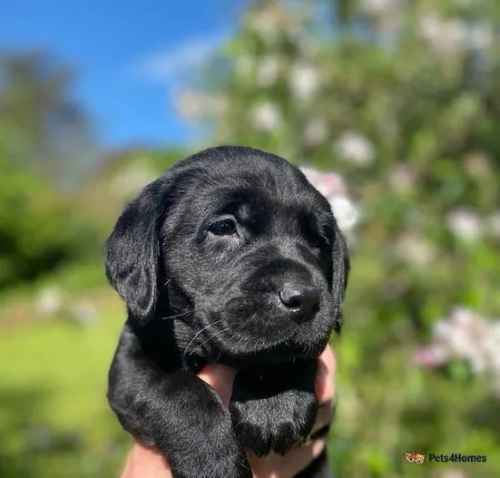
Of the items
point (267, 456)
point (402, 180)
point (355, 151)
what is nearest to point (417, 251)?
point (402, 180)

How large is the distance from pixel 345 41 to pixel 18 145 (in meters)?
16.8

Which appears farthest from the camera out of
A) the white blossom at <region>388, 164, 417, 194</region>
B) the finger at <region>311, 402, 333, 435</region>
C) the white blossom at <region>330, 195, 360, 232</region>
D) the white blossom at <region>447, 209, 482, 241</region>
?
the white blossom at <region>388, 164, 417, 194</region>

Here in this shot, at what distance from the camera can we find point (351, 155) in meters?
4.76

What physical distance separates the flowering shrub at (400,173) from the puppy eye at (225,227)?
113cm

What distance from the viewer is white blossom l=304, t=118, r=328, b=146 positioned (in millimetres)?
5145

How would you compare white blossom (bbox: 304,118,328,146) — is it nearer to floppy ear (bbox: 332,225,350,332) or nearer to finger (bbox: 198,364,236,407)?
floppy ear (bbox: 332,225,350,332)

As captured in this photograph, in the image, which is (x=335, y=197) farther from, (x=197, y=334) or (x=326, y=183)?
(x=197, y=334)

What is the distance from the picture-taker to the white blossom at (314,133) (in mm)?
5145

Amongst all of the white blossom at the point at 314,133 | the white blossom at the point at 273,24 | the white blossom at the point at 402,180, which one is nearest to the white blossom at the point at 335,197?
the white blossom at the point at 402,180

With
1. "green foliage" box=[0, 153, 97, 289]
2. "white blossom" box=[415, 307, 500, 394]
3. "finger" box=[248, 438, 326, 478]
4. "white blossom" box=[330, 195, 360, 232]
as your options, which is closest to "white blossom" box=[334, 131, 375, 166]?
"white blossom" box=[415, 307, 500, 394]

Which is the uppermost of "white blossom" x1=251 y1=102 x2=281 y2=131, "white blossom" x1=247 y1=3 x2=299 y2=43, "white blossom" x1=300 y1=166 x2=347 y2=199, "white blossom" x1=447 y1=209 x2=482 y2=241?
"white blossom" x1=247 y1=3 x2=299 y2=43

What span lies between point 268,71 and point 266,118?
59 centimetres

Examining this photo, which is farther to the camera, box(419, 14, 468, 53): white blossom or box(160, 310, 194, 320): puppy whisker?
box(419, 14, 468, 53): white blossom

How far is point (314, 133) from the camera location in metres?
5.14
